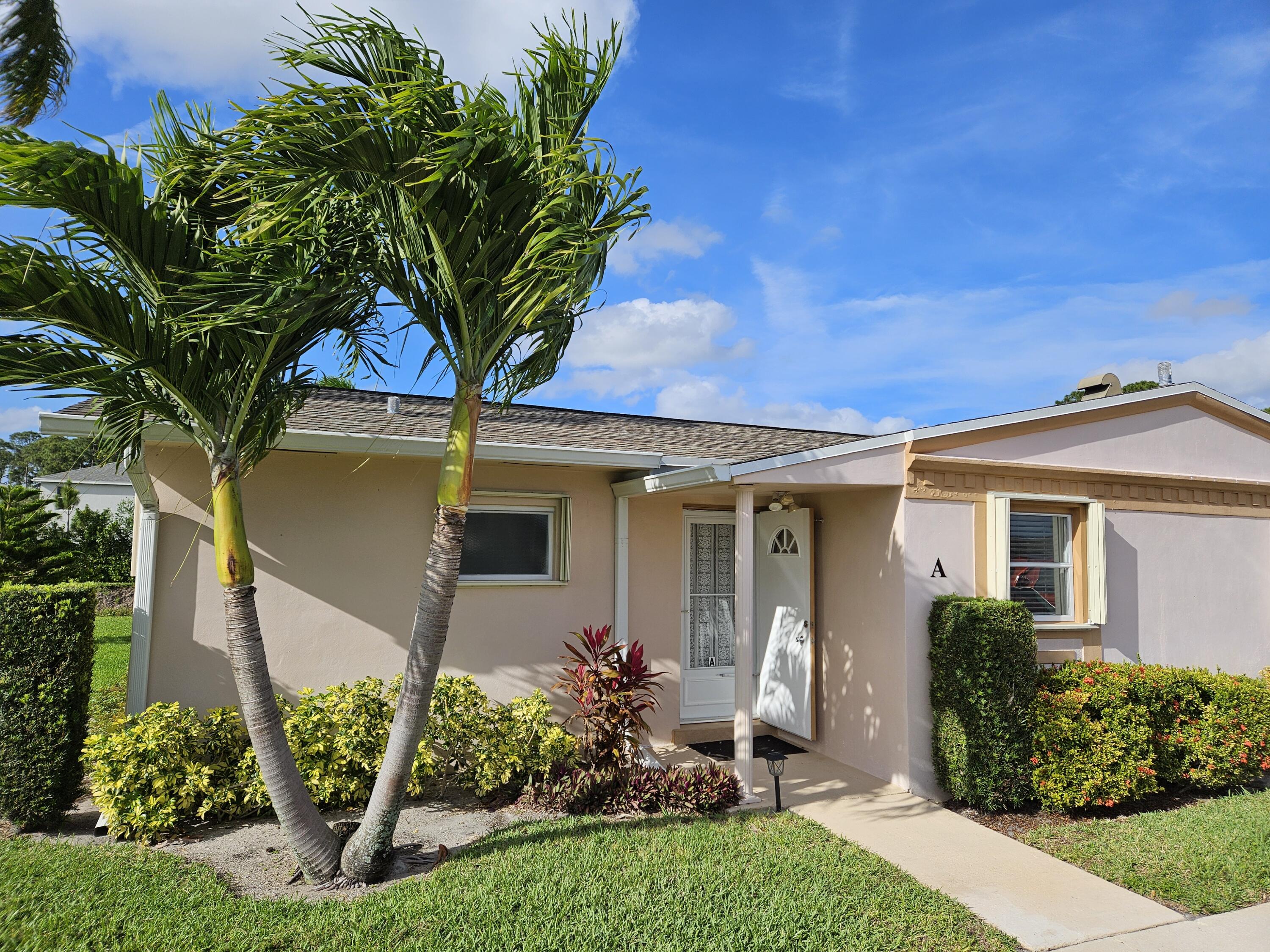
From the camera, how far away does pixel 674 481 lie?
22.4ft

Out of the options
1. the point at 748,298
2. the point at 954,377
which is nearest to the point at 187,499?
the point at 748,298

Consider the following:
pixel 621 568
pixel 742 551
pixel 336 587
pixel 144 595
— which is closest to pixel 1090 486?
pixel 742 551

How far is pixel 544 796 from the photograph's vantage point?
613 centimetres

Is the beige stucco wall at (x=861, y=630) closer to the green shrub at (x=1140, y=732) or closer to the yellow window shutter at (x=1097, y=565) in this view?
the green shrub at (x=1140, y=732)

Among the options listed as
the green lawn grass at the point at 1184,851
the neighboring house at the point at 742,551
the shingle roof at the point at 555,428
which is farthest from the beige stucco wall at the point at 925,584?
the shingle roof at the point at 555,428

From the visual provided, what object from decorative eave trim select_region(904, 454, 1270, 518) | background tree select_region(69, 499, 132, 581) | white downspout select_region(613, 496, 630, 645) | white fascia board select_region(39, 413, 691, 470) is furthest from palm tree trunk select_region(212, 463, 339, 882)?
background tree select_region(69, 499, 132, 581)

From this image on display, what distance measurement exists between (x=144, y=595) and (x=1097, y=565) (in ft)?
29.9

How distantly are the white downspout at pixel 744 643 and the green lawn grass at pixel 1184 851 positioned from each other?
2311 mm

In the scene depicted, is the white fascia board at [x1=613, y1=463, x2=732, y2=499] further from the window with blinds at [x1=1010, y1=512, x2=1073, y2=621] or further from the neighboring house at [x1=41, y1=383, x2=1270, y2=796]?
the window with blinds at [x1=1010, y1=512, x2=1073, y2=621]

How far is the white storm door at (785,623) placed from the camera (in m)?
8.40

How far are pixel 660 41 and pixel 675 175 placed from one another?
5.84 feet

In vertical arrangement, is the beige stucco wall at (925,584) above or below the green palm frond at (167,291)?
below

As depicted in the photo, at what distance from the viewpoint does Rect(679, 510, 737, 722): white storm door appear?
8898 millimetres

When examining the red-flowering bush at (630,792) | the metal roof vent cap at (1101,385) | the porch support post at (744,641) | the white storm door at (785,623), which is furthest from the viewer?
the metal roof vent cap at (1101,385)
